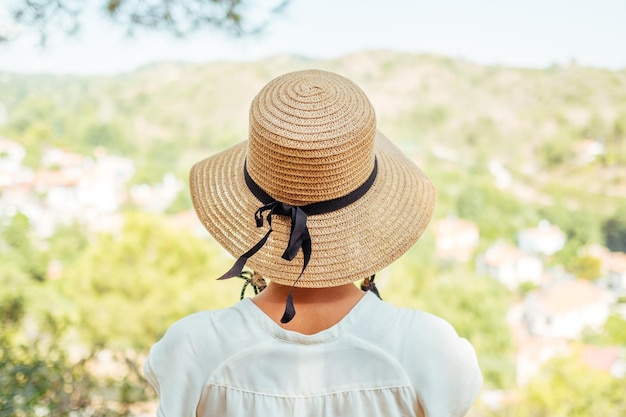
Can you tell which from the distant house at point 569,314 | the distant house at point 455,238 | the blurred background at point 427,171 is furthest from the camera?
the distant house at point 455,238

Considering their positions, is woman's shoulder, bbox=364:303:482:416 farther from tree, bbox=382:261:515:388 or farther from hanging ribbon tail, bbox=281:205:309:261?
tree, bbox=382:261:515:388

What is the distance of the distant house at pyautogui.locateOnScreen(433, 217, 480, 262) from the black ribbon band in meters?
21.1

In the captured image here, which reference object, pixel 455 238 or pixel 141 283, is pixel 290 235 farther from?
pixel 455 238

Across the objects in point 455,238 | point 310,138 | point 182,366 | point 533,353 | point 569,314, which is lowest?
point 455,238

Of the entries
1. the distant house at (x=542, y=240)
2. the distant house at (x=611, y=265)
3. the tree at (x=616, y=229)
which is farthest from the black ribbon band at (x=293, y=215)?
the tree at (x=616, y=229)

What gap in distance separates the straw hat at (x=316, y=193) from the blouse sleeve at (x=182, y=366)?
11 centimetres

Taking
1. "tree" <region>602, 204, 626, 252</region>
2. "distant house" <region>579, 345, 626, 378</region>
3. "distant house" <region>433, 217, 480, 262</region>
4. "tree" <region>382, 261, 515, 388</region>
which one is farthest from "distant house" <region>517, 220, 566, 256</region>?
"distant house" <region>579, 345, 626, 378</region>

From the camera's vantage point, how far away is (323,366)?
0.64m

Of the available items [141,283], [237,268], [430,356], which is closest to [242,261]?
[237,268]

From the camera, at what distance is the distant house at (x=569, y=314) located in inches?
765

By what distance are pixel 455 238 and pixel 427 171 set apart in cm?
331

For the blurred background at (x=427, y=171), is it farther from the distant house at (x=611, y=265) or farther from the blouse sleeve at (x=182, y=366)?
the blouse sleeve at (x=182, y=366)

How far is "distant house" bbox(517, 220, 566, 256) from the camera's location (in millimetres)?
24156

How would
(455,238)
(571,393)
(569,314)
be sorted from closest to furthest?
(571,393)
(569,314)
(455,238)
